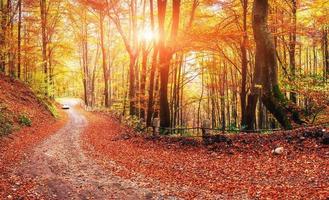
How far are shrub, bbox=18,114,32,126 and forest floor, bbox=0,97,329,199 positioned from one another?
4742mm

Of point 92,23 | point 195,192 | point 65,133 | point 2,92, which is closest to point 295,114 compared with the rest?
point 195,192

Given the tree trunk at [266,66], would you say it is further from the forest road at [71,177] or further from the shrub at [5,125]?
the shrub at [5,125]

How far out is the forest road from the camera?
29.6 feet

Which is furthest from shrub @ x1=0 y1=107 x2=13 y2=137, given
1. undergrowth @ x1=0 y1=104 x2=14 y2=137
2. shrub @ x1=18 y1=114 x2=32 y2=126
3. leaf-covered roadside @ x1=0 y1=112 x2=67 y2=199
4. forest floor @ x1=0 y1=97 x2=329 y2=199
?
forest floor @ x1=0 y1=97 x2=329 y2=199

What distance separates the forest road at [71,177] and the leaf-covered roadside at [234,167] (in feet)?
2.44

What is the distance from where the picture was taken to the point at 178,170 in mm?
11469

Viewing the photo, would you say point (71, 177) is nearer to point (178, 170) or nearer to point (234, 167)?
point (178, 170)

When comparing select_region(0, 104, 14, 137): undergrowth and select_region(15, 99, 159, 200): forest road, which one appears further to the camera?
select_region(0, 104, 14, 137): undergrowth

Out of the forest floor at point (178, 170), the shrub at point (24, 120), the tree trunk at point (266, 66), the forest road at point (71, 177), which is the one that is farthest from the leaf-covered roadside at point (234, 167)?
the shrub at point (24, 120)

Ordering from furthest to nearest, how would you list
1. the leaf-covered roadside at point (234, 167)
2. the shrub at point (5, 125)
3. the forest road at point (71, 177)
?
the shrub at point (5, 125) < the forest road at point (71, 177) < the leaf-covered roadside at point (234, 167)

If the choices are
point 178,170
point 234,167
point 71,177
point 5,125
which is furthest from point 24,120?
point 234,167

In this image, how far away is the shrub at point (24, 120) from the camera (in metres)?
19.8

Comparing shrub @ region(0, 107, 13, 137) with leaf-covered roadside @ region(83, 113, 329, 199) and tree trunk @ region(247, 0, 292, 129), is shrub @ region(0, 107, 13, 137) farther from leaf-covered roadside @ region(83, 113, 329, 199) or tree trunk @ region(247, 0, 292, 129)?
tree trunk @ region(247, 0, 292, 129)

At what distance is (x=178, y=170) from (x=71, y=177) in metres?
3.69
